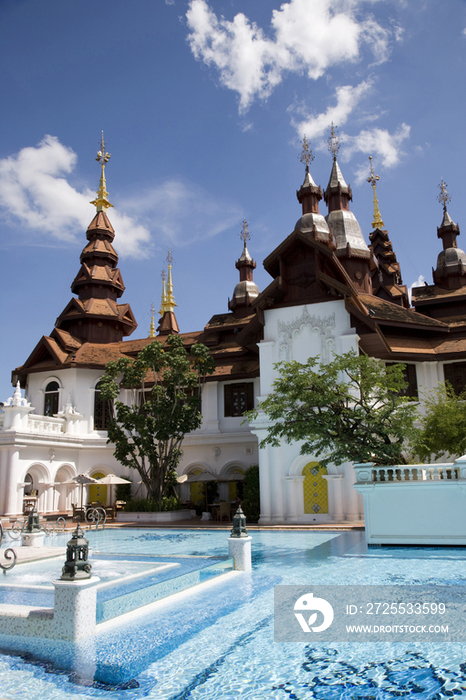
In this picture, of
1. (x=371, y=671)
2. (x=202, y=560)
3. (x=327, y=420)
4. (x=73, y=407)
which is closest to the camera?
(x=371, y=671)

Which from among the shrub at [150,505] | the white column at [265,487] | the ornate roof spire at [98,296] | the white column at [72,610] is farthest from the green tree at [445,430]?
the ornate roof spire at [98,296]

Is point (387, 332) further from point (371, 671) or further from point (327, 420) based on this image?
point (371, 671)

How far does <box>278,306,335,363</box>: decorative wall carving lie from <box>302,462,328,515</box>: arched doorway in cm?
416

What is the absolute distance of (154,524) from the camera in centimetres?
2094

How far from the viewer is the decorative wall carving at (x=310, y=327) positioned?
20.7 metres

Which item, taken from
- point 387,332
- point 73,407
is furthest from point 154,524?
point 387,332

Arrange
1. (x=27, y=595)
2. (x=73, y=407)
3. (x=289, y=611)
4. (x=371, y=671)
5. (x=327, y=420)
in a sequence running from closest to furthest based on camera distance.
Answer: (x=371, y=671) < (x=289, y=611) < (x=27, y=595) < (x=327, y=420) < (x=73, y=407)

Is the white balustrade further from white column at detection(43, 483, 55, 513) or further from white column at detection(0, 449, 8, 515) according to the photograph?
white column at detection(43, 483, 55, 513)

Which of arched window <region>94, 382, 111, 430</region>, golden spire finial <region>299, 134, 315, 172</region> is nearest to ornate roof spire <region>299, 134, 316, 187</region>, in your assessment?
golden spire finial <region>299, 134, 315, 172</region>

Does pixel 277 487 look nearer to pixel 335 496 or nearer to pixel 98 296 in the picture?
pixel 335 496

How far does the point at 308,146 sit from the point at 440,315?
1242 cm

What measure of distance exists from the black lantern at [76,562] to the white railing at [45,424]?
18234mm

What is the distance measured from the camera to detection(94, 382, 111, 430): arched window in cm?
2733

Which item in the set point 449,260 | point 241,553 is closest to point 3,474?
point 241,553
